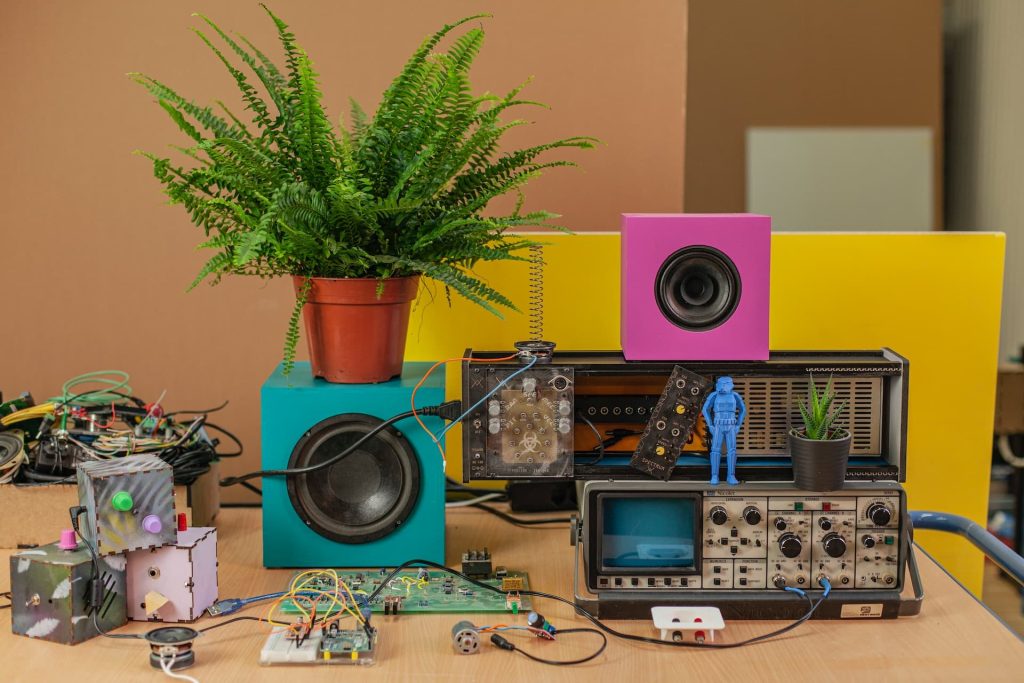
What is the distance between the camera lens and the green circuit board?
138 centimetres

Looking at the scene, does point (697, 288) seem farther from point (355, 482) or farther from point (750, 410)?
point (355, 482)

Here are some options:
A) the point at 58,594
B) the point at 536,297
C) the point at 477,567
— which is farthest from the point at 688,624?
the point at 58,594

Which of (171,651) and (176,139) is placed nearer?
(171,651)

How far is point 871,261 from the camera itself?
5.83 ft

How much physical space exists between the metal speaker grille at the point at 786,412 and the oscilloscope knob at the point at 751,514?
0.38 ft

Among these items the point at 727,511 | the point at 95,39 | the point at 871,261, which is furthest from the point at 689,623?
the point at 95,39

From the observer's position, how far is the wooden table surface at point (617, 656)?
121 cm

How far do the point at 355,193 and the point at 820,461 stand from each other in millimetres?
737

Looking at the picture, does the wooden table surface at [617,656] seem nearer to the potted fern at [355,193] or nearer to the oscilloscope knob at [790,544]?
the oscilloscope knob at [790,544]

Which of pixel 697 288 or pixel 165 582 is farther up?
pixel 697 288

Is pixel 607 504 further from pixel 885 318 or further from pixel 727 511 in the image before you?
pixel 885 318

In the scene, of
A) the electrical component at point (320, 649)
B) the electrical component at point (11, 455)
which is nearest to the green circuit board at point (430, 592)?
the electrical component at point (320, 649)

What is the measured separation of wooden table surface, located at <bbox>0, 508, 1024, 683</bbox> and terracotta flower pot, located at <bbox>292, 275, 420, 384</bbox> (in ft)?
1.23

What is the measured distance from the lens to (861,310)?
1.78 metres
